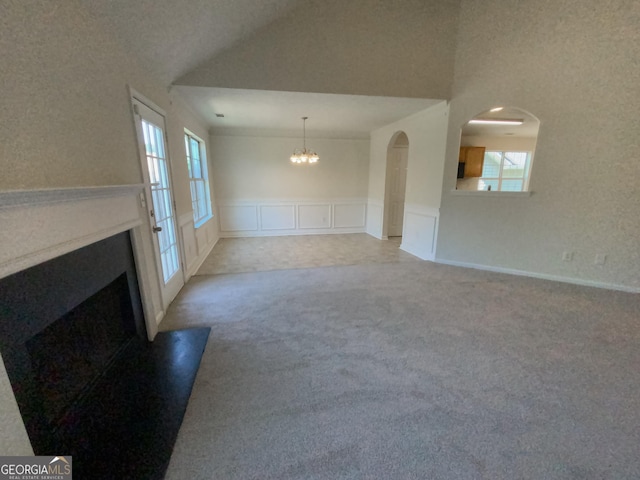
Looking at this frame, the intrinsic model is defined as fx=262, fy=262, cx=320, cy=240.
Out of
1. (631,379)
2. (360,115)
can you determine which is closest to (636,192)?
(631,379)

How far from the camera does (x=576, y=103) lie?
3.04 metres

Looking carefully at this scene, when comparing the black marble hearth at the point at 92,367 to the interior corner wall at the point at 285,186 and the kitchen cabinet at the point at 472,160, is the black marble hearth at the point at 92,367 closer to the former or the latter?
the interior corner wall at the point at 285,186

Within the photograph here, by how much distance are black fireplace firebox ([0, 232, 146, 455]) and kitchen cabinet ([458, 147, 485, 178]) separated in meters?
6.79

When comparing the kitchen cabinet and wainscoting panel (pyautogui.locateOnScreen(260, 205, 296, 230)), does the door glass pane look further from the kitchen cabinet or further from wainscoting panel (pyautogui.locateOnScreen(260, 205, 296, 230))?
the kitchen cabinet

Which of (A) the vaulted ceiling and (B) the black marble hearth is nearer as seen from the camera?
(B) the black marble hearth

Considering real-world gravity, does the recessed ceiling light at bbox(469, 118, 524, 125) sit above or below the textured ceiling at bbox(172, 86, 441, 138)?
below

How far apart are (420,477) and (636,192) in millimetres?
3848

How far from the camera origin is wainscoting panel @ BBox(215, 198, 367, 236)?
242 inches

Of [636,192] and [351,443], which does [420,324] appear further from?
[636,192]

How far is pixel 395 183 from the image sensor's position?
5.98m

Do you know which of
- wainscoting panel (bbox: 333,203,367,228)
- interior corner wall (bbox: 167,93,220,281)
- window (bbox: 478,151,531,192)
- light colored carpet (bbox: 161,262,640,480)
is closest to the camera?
light colored carpet (bbox: 161,262,640,480)

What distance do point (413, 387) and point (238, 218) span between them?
5334 millimetres

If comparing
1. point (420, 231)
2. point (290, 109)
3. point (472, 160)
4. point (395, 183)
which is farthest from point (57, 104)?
point (472, 160)

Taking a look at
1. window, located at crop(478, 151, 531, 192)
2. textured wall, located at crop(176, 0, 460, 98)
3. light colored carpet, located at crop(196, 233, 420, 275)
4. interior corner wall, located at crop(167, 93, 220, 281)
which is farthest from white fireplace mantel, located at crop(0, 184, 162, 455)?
window, located at crop(478, 151, 531, 192)
